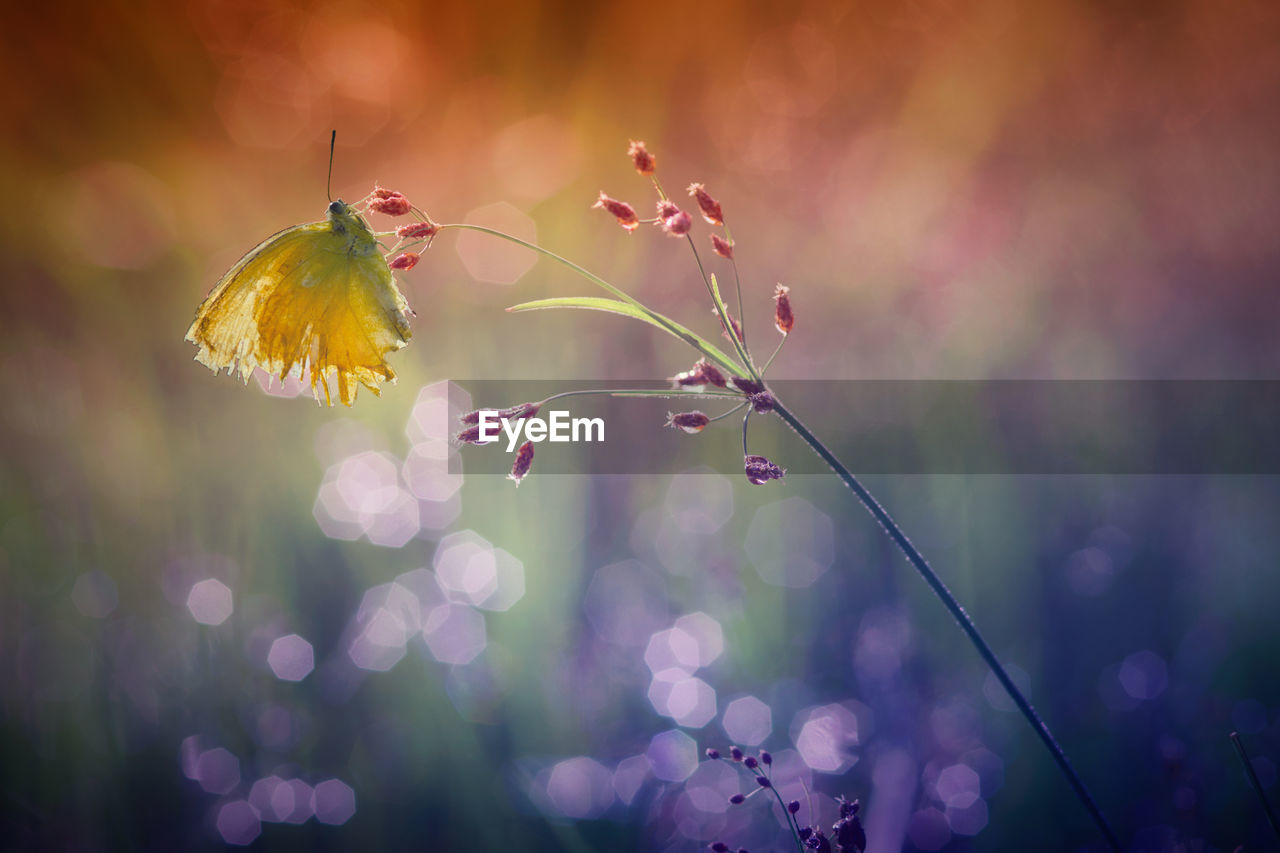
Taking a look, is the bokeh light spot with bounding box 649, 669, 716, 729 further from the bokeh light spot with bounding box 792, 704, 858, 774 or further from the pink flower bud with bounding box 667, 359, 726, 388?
the pink flower bud with bounding box 667, 359, 726, 388

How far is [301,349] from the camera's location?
755 mm

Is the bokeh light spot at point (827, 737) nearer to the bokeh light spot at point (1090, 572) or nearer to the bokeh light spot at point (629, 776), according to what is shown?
the bokeh light spot at point (629, 776)

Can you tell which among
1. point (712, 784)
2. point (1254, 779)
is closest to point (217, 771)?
point (712, 784)

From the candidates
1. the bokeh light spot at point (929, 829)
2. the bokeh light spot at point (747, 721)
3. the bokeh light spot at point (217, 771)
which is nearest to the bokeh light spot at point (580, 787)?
the bokeh light spot at point (747, 721)

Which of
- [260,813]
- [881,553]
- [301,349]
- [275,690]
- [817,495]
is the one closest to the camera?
[301,349]

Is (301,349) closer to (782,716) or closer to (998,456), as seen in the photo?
(782,716)

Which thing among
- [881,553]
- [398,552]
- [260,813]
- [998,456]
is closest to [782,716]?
[881,553]

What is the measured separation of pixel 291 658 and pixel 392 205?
1629mm

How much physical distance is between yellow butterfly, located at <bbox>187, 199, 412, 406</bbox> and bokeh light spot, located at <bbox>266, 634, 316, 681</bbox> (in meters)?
1.35

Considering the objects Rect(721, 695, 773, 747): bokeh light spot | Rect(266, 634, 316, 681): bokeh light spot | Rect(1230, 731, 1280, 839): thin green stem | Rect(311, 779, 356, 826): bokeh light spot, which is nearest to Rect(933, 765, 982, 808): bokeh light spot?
Rect(721, 695, 773, 747): bokeh light spot

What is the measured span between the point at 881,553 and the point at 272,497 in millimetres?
1814

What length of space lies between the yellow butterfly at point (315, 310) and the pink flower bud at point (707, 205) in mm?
324

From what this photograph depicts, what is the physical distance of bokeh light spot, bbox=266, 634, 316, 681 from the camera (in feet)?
6.07

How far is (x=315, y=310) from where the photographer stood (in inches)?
29.0
